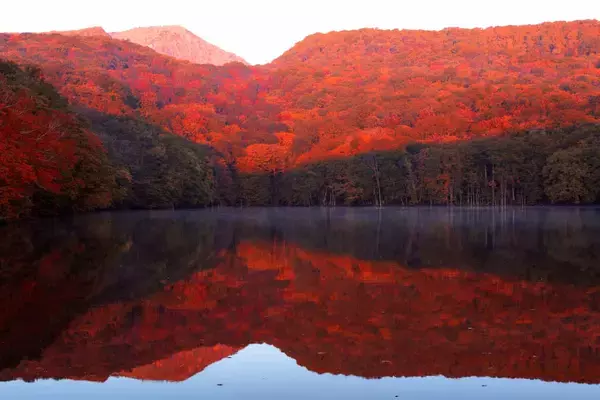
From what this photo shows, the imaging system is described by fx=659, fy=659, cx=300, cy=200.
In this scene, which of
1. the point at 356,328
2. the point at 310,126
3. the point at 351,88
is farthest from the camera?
the point at 351,88

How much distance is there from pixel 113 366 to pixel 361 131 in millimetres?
106470

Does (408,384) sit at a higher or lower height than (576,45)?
lower

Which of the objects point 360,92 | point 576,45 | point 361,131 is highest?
point 576,45

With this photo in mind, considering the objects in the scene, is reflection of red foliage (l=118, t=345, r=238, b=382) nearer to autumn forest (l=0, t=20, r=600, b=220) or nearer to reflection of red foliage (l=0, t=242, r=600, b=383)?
reflection of red foliage (l=0, t=242, r=600, b=383)

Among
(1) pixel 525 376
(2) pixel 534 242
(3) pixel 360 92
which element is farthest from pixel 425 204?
(1) pixel 525 376

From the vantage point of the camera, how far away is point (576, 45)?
163250 mm

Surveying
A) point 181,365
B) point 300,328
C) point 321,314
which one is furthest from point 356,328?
point 181,365

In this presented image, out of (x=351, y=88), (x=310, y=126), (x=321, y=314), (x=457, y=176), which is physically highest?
(x=351, y=88)

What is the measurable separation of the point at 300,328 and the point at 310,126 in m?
115

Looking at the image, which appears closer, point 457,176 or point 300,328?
point 300,328

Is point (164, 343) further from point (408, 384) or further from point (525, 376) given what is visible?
point (525, 376)

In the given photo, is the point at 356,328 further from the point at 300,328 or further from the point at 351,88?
the point at 351,88

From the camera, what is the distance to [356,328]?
1005 cm

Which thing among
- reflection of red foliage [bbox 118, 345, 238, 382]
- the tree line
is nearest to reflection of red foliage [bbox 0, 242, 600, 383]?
reflection of red foliage [bbox 118, 345, 238, 382]
